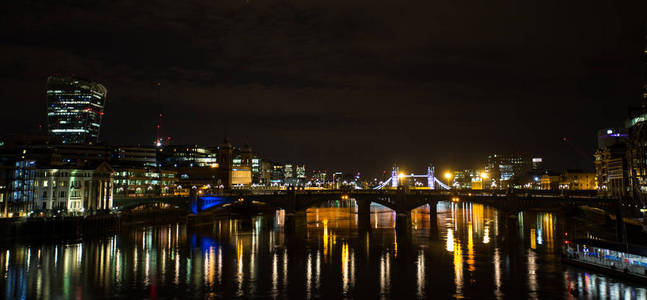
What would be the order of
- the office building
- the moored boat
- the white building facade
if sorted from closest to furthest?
the moored boat < the white building facade < the office building

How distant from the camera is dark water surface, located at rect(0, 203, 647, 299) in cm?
4391

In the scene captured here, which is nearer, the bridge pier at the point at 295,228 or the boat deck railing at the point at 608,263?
the boat deck railing at the point at 608,263

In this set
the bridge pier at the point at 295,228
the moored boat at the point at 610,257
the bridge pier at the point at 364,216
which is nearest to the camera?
the moored boat at the point at 610,257

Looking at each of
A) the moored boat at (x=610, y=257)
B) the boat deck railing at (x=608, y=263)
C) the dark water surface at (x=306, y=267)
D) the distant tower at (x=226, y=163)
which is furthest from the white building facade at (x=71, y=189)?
the moored boat at (x=610, y=257)

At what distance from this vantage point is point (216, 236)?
3386 inches

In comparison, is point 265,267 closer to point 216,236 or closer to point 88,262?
point 88,262

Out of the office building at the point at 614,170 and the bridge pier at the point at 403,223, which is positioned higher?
the office building at the point at 614,170

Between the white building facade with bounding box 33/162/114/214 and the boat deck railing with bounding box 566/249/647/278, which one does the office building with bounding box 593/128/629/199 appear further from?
the white building facade with bounding box 33/162/114/214

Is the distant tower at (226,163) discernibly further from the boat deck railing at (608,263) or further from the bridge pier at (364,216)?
the boat deck railing at (608,263)

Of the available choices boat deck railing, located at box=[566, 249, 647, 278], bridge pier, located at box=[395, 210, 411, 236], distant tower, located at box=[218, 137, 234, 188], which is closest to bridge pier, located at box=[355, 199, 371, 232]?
bridge pier, located at box=[395, 210, 411, 236]

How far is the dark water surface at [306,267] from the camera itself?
144ft

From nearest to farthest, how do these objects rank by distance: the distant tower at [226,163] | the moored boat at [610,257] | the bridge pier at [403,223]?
1. the moored boat at [610,257]
2. the bridge pier at [403,223]
3. the distant tower at [226,163]

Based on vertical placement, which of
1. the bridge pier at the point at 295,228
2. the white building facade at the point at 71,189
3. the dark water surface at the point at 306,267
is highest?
the white building facade at the point at 71,189

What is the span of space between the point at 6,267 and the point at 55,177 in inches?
1546
